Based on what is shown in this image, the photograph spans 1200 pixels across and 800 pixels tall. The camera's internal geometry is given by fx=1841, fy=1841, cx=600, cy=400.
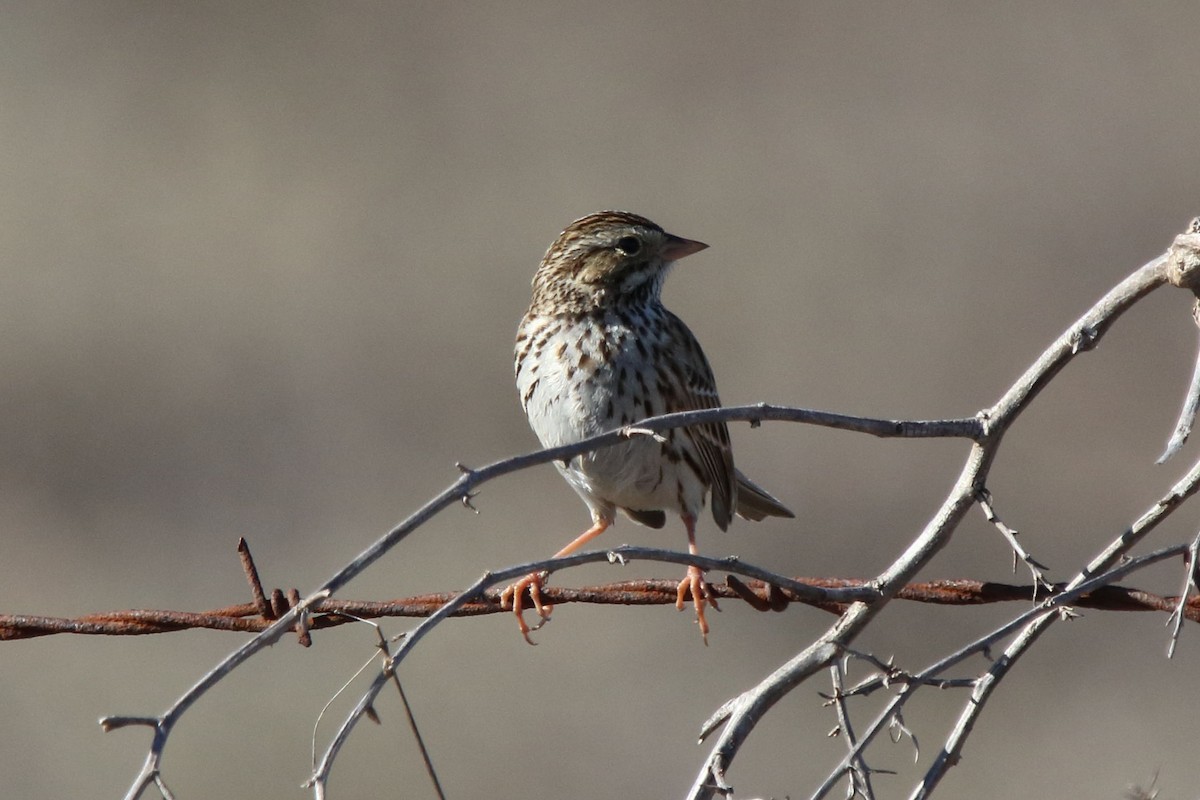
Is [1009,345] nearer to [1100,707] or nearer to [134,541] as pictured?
[1100,707]

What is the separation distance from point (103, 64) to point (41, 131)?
6.11 feet

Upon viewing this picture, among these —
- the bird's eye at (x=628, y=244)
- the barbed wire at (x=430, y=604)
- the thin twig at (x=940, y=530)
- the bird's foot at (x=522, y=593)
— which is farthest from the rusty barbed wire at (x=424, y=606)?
the bird's eye at (x=628, y=244)

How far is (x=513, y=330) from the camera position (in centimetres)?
1736

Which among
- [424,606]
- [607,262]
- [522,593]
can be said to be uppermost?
[607,262]

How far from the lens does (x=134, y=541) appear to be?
50.1ft

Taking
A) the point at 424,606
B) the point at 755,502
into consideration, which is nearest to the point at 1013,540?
the point at 424,606

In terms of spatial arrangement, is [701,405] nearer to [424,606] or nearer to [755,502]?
[755,502]

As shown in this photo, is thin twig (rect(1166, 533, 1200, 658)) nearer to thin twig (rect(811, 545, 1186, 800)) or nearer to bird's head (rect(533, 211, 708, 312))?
thin twig (rect(811, 545, 1186, 800))

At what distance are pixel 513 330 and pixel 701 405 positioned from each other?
10.4m

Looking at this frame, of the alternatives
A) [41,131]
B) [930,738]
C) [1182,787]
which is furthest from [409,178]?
[1182,787]

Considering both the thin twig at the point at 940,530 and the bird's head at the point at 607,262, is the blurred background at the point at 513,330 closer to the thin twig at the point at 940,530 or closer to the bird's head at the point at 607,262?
the bird's head at the point at 607,262

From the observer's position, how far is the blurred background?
490 inches

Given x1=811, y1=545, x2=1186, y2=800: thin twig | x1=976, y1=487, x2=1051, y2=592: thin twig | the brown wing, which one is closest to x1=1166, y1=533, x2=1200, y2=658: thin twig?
x1=811, y1=545, x2=1186, y2=800: thin twig

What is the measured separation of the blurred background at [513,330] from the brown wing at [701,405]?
10.2 ft
